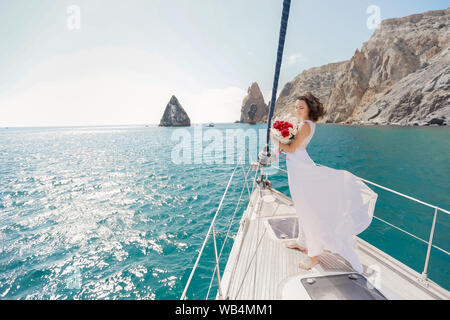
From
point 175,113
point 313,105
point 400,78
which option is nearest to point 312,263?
point 313,105

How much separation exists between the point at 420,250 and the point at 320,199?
190 inches

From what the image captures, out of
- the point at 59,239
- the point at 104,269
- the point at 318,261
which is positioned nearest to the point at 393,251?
the point at 318,261

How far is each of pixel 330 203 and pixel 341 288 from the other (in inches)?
42.1

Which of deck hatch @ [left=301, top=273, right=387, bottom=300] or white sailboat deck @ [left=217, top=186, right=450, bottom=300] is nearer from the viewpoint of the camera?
deck hatch @ [left=301, top=273, right=387, bottom=300]

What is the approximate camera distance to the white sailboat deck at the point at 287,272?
2326 mm

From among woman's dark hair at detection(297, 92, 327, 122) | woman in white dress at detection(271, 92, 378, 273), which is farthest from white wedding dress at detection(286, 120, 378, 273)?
woman's dark hair at detection(297, 92, 327, 122)

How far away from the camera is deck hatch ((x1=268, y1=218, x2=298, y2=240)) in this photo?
3527 millimetres

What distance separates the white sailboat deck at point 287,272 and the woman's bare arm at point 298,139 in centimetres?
181

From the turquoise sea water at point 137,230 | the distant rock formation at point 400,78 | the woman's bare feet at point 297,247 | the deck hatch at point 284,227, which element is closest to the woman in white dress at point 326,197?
the woman's bare feet at point 297,247

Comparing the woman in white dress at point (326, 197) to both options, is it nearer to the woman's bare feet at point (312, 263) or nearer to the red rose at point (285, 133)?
the woman's bare feet at point (312, 263)

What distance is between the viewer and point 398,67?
53.9 meters

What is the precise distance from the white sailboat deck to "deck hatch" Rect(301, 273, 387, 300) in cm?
6

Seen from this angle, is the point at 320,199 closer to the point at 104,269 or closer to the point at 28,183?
the point at 104,269

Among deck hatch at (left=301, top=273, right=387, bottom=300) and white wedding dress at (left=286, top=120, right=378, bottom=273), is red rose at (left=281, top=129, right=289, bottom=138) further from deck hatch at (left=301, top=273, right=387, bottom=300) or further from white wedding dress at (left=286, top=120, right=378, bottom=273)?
deck hatch at (left=301, top=273, right=387, bottom=300)
